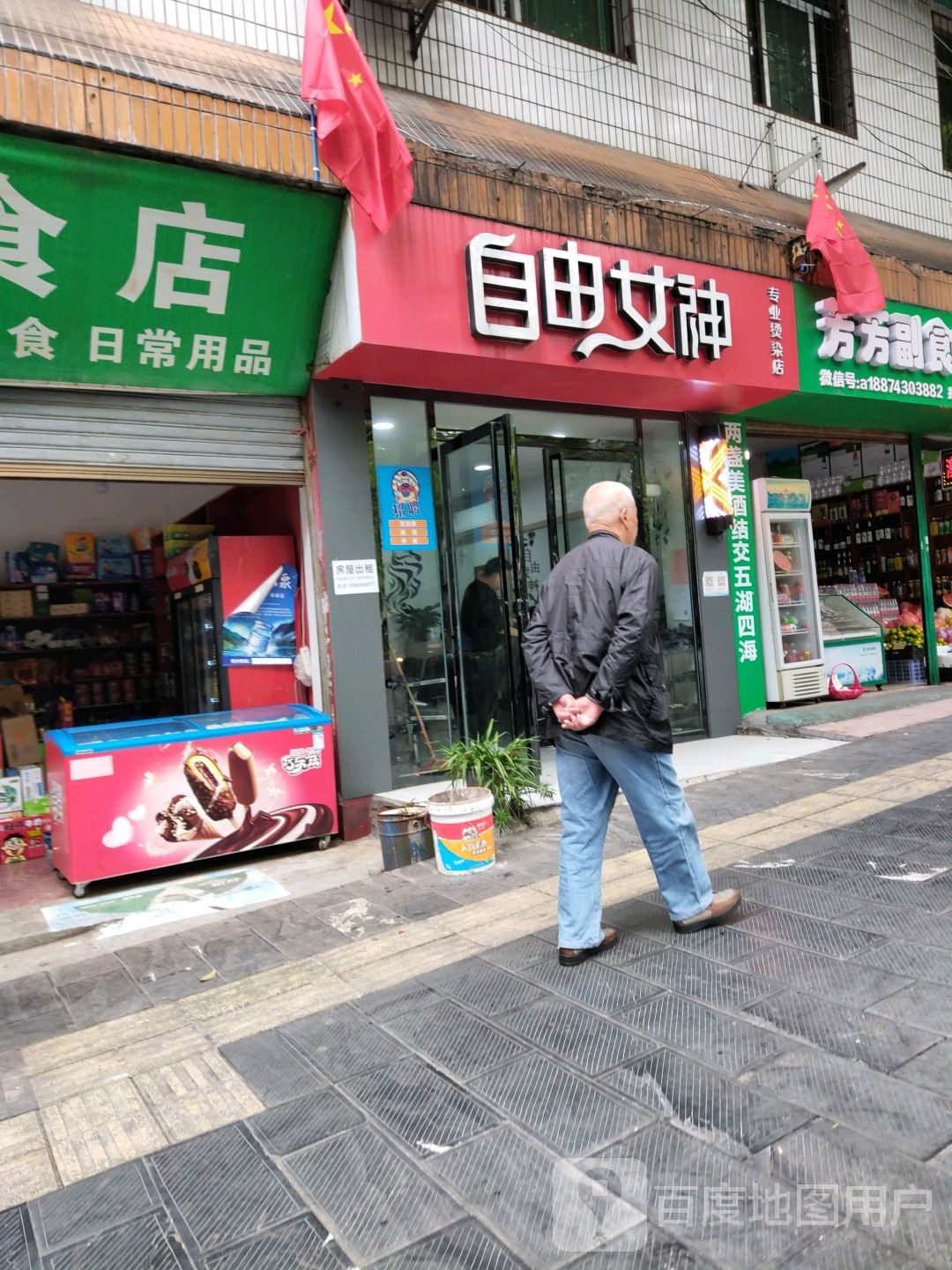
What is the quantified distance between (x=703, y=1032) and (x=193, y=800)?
3630mm

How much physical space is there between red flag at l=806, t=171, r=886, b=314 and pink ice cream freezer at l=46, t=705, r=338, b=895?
6.55 metres

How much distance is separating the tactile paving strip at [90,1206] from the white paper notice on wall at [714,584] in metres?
7.37

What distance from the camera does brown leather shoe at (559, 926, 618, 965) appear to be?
136 inches

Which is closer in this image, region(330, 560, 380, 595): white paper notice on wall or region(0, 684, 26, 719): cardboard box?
region(330, 560, 380, 595): white paper notice on wall

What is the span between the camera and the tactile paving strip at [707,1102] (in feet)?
7.48

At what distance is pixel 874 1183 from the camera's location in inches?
80.7

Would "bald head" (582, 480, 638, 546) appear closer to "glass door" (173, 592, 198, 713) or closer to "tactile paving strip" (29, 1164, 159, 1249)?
"tactile paving strip" (29, 1164, 159, 1249)

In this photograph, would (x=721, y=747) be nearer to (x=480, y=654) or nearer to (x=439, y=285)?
(x=480, y=654)

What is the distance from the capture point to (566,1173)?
2180 millimetres

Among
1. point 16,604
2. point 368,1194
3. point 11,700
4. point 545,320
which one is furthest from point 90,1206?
point 16,604

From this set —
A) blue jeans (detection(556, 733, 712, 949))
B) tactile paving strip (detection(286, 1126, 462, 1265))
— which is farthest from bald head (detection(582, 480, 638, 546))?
tactile paving strip (detection(286, 1126, 462, 1265))

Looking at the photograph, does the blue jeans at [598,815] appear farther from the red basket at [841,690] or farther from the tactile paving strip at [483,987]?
the red basket at [841,690]

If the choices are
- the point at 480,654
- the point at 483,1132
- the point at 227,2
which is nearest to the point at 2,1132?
the point at 483,1132

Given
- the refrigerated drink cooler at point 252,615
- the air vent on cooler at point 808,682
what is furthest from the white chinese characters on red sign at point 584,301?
the air vent on cooler at point 808,682
